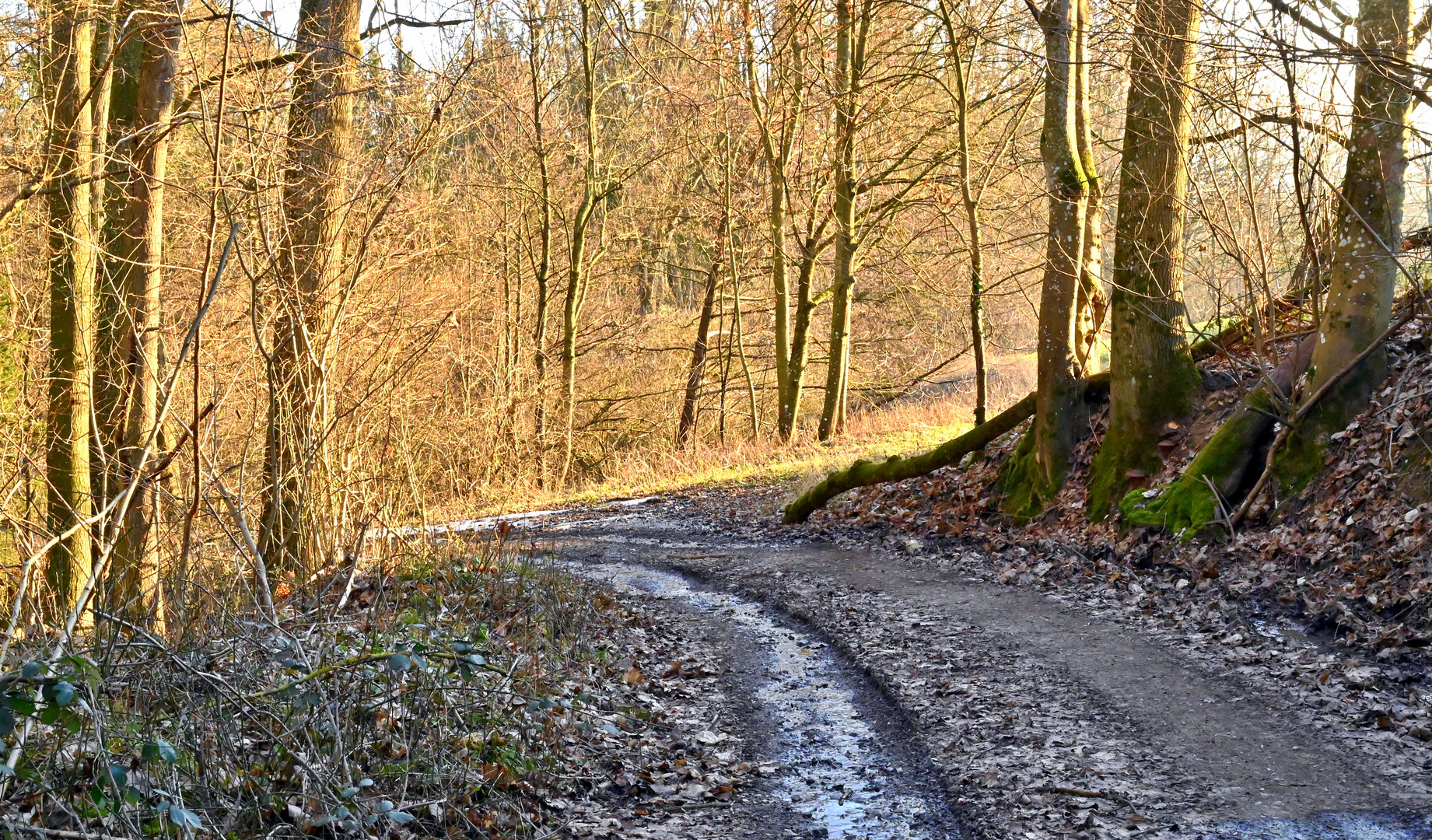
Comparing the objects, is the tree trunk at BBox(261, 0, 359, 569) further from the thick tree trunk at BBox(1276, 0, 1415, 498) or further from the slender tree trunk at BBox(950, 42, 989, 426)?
the slender tree trunk at BBox(950, 42, 989, 426)

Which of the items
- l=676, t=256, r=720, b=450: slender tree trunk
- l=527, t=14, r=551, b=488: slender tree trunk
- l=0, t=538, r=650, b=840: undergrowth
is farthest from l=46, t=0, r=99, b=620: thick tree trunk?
l=676, t=256, r=720, b=450: slender tree trunk

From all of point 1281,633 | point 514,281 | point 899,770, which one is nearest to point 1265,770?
point 899,770

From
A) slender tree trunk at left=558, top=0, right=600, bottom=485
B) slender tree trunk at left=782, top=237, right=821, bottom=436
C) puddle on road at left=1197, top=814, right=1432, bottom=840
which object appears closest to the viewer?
puddle on road at left=1197, top=814, right=1432, bottom=840

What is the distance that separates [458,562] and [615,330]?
65.6 ft

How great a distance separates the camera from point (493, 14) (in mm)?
9969

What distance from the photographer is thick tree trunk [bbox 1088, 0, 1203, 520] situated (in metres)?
10.1

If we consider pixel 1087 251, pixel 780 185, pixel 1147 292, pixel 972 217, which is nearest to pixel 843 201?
pixel 780 185

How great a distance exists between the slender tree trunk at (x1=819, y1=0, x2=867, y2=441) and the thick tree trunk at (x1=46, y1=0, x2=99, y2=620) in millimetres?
9957

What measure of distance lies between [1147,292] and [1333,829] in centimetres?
709

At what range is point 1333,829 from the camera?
166 inches

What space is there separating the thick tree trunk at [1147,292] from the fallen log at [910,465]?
1.04 metres

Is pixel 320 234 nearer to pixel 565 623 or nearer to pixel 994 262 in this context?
pixel 565 623

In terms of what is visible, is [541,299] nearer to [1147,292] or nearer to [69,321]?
[69,321]

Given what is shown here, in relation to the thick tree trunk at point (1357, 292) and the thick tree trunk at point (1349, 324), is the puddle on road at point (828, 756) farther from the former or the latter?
the thick tree trunk at point (1357, 292)
